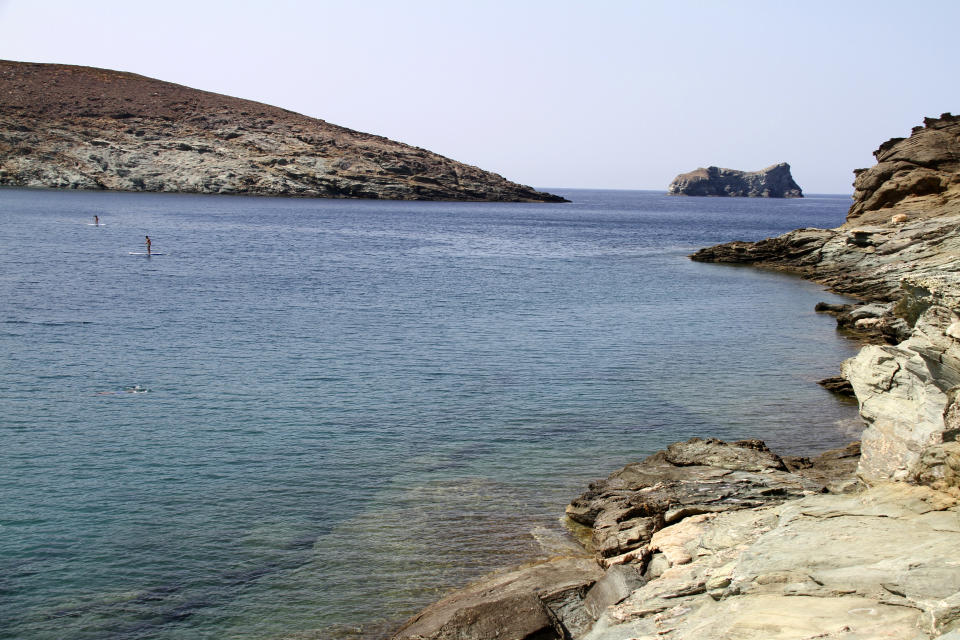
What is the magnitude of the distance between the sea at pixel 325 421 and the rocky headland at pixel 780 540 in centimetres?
150

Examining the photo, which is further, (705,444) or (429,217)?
(429,217)

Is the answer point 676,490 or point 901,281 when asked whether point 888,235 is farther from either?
point 676,490

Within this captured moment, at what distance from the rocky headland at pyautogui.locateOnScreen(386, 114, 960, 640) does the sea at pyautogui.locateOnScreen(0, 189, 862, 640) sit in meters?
1.50

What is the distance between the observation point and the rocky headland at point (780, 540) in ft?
27.0

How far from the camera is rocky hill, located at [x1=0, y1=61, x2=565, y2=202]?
126125mm

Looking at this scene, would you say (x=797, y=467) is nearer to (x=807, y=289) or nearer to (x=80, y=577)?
(x=80, y=577)

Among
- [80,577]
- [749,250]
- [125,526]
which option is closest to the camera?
[80,577]

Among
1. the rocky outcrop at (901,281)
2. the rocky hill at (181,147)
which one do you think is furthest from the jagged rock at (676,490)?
the rocky hill at (181,147)

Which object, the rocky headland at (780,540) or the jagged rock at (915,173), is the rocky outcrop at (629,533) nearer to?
the rocky headland at (780,540)

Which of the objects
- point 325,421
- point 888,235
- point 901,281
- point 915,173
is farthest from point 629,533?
point 915,173

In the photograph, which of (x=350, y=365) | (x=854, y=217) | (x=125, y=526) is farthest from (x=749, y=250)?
(x=125, y=526)

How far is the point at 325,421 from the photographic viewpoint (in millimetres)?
21109

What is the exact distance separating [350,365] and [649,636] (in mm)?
19082

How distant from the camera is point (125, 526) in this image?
48.8 ft
